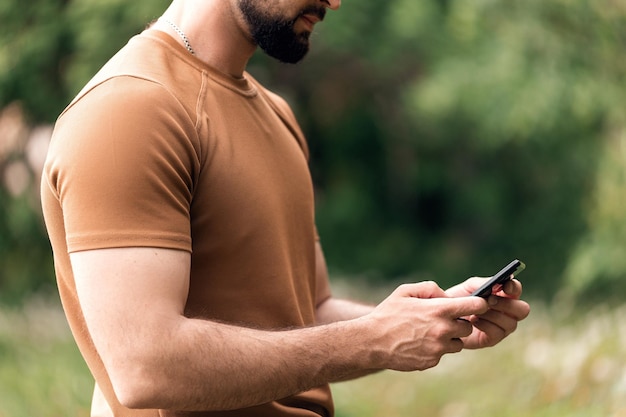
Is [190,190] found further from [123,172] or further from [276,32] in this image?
[276,32]

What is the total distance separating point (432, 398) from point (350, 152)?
21.2ft

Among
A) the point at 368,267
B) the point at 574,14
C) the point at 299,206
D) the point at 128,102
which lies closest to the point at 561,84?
the point at 574,14

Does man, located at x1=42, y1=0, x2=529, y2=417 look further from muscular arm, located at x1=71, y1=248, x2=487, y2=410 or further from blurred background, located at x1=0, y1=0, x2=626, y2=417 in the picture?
blurred background, located at x1=0, y1=0, x2=626, y2=417

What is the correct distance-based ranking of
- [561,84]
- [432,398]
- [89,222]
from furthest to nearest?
[561,84] < [432,398] < [89,222]

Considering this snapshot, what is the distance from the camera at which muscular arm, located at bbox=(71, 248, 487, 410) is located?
1.83 metres

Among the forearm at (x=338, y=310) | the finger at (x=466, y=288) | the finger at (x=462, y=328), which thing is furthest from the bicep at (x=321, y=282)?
the finger at (x=462, y=328)

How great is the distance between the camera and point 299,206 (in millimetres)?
2344

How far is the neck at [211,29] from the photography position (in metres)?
2.28

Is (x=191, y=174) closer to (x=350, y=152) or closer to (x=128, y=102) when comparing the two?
(x=128, y=102)

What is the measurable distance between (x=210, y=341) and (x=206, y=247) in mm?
225

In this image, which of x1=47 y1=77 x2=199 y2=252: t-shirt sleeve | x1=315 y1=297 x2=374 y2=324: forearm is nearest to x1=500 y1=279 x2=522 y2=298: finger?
x1=315 y1=297 x2=374 y2=324: forearm

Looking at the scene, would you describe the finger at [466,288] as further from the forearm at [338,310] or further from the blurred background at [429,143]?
the blurred background at [429,143]

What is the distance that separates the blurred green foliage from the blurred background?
0.02 meters

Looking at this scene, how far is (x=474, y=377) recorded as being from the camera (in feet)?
20.5
